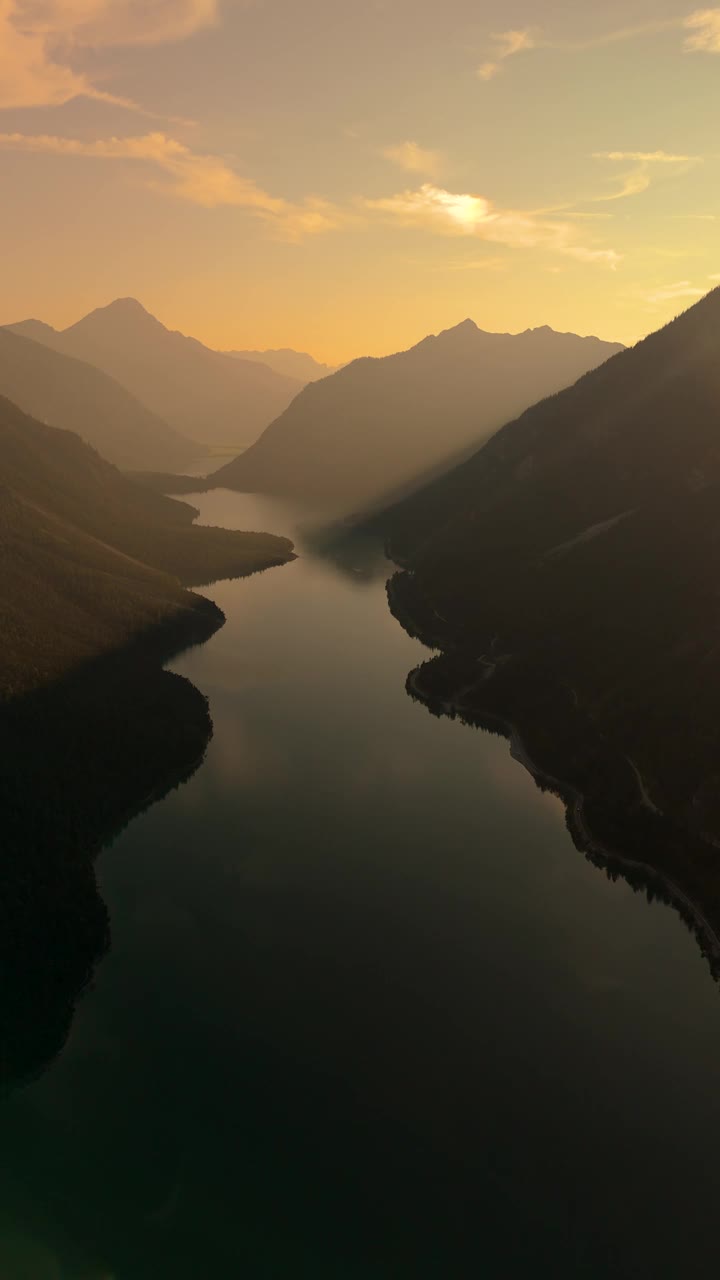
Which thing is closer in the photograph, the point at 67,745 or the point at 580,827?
the point at 580,827

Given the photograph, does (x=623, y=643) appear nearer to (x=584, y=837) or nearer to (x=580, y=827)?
(x=580, y=827)

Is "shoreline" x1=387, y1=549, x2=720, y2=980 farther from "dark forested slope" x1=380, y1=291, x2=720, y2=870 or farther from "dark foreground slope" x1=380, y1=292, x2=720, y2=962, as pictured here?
"dark forested slope" x1=380, y1=291, x2=720, y2=870

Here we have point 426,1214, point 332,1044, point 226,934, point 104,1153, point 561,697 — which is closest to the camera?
point 426,1214

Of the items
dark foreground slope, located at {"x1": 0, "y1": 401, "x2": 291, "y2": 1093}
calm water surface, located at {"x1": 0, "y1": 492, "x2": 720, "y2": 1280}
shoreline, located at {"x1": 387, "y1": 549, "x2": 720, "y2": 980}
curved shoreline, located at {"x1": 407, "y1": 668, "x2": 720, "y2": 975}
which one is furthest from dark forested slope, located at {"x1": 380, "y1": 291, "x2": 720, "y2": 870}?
dark foreground slope, located at {"x1": 0, "y1": 401, "x2": 291, "y2": 1093}

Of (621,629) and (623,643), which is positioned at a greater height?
(621,629)

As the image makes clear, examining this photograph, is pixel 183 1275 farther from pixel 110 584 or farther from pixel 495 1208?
pixel 110 584

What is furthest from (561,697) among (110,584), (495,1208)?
(110,584)

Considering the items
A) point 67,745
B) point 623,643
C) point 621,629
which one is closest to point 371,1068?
point 67,745

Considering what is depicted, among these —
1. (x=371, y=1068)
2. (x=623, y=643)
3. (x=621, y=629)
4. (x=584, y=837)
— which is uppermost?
(x=621, y=629)
